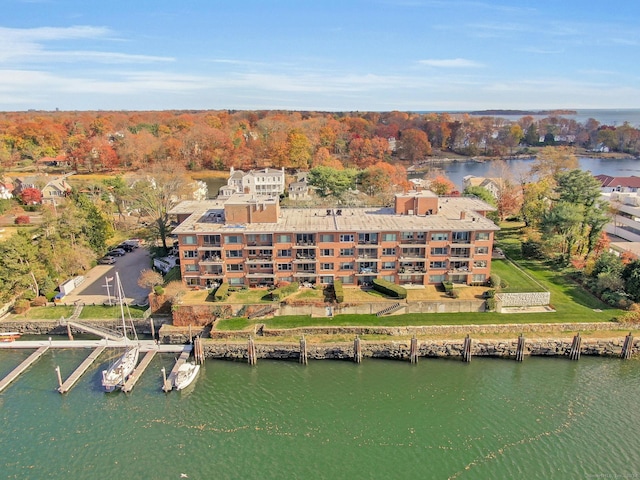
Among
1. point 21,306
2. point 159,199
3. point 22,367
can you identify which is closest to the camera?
point 22,367

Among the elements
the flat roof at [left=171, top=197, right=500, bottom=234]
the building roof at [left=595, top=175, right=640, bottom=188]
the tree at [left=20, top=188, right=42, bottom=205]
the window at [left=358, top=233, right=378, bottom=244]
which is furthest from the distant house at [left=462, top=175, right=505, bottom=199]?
the tree at [left=20, top=188, right=42, bottom=205]

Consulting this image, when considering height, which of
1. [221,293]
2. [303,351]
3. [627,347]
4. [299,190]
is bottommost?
[303,351]

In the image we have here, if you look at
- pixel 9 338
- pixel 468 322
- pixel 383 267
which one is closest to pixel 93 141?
pixel 9 338

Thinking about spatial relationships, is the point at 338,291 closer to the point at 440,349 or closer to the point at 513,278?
the point at 440,349

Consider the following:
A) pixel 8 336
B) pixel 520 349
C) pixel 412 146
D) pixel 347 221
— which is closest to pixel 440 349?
pixel 520 349

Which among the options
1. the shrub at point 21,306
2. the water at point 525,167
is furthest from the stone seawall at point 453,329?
the water at point 525,167

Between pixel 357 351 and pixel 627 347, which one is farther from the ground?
pixel 627 347

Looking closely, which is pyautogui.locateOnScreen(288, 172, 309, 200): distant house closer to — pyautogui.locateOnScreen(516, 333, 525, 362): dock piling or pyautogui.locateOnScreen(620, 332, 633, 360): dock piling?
pyautogui.locateOnScreen(516, 333, 525, 362): dock piling

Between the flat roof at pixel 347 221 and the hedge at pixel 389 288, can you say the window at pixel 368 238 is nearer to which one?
the flat roof at pixel 347 221

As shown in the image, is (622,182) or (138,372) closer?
(138,372)
